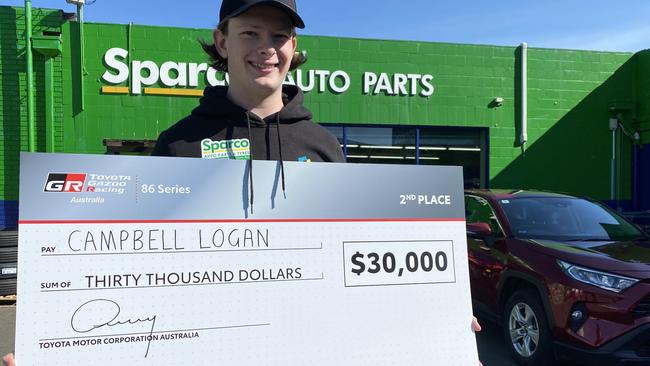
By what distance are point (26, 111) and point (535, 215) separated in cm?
1028

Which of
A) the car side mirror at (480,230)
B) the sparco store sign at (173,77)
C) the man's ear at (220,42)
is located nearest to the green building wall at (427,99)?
the sparco store sign at (173,77)

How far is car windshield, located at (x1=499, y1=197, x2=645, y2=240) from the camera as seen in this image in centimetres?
491

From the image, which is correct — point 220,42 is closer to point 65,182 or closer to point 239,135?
point 239,135

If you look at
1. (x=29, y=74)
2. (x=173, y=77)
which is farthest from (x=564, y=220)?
(x=29, y=74)

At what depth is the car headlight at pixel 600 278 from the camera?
3803 mm

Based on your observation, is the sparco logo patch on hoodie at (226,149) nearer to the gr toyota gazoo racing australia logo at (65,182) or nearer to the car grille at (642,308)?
the gr toyota gazoo racing australia logo at (65,182)

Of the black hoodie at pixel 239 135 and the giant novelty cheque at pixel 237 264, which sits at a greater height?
the black hoodie at pixel 239 135

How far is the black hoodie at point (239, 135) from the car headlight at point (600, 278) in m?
2.99

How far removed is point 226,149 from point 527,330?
3.79 m

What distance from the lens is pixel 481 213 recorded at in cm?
556

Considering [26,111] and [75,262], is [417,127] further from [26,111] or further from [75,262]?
[75,262]
